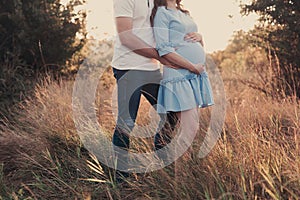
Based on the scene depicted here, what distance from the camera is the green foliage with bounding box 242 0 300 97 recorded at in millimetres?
6188

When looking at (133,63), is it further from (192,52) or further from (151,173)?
(151,173)

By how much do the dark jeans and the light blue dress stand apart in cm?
11

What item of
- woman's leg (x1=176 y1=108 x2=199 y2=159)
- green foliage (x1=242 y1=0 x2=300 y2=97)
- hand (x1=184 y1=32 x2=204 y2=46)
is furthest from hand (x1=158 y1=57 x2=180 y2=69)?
green foliage (x1=242 y1=0 x2=300 y2=97)

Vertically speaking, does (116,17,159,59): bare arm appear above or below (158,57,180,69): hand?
above

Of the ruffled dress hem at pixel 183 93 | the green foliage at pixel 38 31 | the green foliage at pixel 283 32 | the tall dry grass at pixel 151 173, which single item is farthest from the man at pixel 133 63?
the green foliage at pixel 38 31

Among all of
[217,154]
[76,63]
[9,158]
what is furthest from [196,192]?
[76,63]

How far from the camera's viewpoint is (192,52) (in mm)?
3322

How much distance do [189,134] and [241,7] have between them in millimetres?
3969

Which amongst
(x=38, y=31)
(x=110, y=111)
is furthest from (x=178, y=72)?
(x=38, y=31)

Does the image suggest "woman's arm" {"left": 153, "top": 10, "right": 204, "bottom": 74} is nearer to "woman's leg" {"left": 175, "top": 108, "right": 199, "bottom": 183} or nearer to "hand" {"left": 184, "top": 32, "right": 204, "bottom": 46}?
"hand" {"left": 184, "top": 32, "right": 204, "bottom": 46}

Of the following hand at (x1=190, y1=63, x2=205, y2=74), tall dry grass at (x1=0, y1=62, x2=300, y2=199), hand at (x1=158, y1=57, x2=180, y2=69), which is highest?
hand at (x1=158, y1=57, x2=180, y2=69)

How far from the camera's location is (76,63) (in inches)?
318

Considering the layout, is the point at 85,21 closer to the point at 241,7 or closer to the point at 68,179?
the point at 241,7

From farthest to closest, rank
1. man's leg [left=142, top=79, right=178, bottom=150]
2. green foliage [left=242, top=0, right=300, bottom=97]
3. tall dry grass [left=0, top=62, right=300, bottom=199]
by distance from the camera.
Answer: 1. green foliage [left=242, top=0, right=300, bottom=97]
2. man's leg [left=142, top=79, right=178, bottom=150]
3. tall dry grass [left=0, top=62, right=300, bottom=199]
